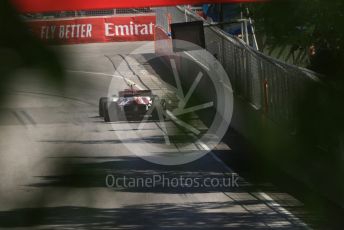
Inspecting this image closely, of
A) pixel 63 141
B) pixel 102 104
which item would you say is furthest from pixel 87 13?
pixel 63 141

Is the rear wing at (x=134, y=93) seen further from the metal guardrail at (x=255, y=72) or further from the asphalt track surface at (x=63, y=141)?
the metal guardrail at (x=255, y=72)

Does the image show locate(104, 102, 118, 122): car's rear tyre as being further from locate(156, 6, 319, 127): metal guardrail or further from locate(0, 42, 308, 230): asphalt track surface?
locate(156, 6, 319, 127): metal guardrail

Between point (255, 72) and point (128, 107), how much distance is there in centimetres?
39

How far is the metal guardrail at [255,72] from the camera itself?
4.68ft

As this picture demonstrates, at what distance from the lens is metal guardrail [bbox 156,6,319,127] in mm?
1427

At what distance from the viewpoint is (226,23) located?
159 cm

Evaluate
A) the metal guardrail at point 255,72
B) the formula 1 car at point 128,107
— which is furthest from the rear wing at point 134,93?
the metal guardrail at point 255,72

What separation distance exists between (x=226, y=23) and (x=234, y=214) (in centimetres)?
922

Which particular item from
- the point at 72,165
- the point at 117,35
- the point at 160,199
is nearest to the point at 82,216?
the point at 72,165

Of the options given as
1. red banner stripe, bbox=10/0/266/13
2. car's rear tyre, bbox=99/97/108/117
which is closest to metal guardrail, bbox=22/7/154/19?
red banner stripe, bbox=10/0/266/13

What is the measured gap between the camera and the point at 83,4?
4.29 feet

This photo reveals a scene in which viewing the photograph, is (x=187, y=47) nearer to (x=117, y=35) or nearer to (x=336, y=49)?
(x=117, y=35)

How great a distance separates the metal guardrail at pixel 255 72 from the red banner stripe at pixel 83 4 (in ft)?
0.07

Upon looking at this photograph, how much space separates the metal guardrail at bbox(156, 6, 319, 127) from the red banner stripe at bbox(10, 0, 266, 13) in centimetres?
2
